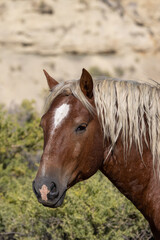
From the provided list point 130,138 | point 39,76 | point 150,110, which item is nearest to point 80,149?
point 130,138

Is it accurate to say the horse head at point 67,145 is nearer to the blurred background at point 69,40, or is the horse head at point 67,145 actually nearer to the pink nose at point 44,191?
the pink nose at point 44,191

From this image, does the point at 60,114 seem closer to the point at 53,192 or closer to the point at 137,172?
the point at 53,192

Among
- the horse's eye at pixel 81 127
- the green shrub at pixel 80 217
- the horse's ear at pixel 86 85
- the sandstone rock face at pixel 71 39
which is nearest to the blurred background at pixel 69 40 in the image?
the sandstone rock face at pixel 71 39

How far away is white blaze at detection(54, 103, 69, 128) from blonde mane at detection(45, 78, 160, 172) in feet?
0.37

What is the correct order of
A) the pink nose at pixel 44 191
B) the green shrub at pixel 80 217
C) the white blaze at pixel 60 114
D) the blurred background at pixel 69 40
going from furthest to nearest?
the blurred background at pixel 69 40
the green shrub at pixel 80 217
the white blaze at pixel 60 114
the pink nose at pixel 44 191

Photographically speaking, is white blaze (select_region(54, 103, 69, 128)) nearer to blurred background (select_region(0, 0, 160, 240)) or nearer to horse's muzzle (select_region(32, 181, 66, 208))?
horse's muzzle (select_region(32, 181, 66, 208))

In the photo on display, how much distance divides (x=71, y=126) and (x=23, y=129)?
434cm

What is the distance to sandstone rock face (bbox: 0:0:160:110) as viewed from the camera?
90.9 ft

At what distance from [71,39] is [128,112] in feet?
87.0

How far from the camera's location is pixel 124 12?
29484 millimetres

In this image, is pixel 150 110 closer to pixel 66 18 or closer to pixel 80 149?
pixel 80 149

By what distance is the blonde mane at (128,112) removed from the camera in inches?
98.2

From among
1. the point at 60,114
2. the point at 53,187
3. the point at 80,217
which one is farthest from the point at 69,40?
the point at 53,187

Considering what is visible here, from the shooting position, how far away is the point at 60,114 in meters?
2.45
